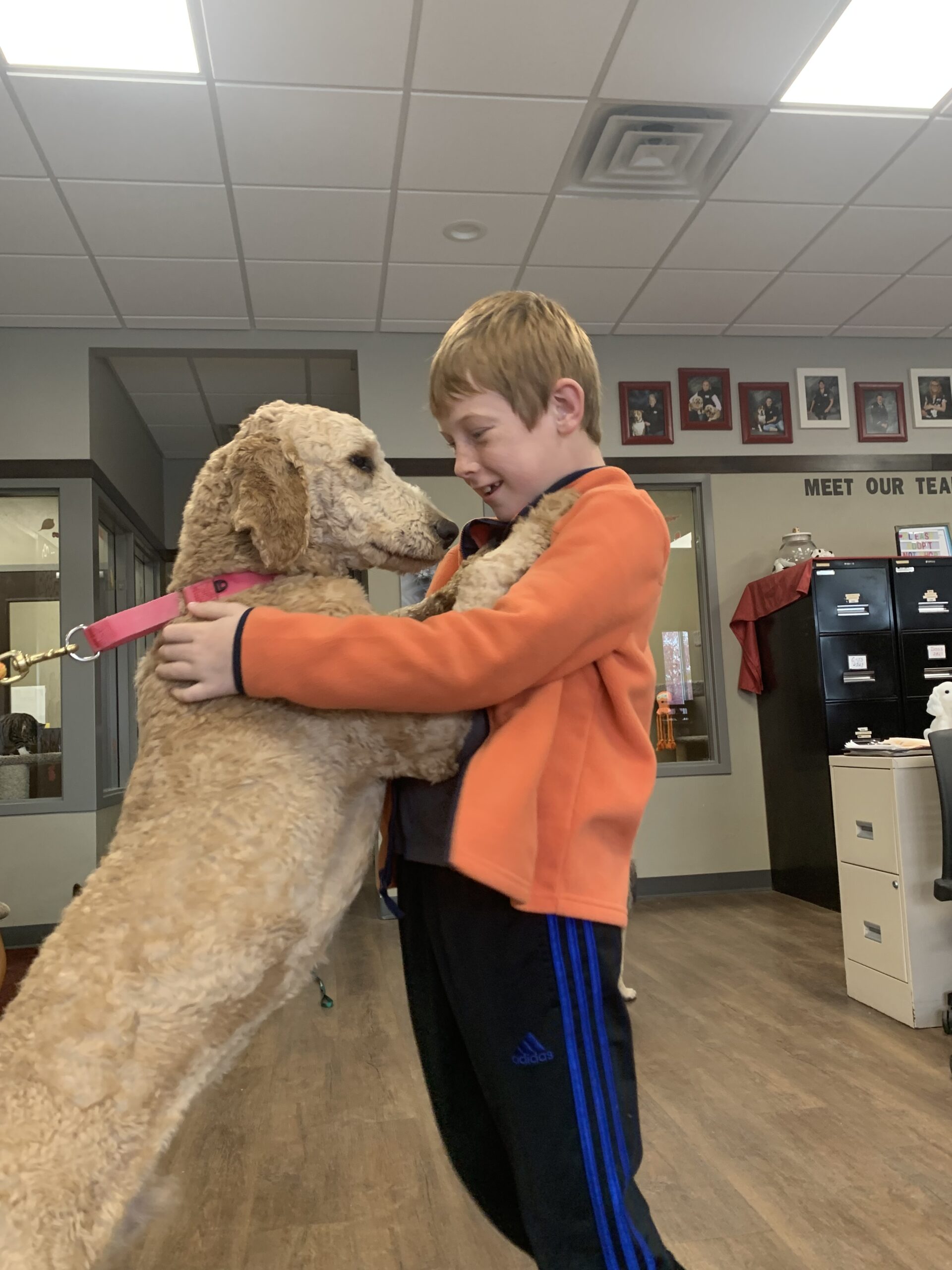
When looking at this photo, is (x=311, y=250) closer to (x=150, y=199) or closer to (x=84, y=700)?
(x=150, y=199)

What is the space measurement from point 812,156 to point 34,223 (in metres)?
3.32

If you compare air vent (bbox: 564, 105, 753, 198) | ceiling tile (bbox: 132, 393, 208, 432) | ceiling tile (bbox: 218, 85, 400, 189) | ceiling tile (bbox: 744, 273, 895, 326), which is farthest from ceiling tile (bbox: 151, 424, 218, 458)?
ceiling tile (bbox: 744, 273, 895, 326)

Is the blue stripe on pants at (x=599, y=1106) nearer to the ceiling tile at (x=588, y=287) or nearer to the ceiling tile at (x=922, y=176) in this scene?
the ceiling tile at (x=922, y=176)

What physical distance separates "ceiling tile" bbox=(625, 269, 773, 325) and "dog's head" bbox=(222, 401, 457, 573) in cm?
404

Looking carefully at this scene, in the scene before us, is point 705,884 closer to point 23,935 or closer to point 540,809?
point 23,935

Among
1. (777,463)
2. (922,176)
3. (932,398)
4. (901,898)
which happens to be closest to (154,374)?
(777,463)

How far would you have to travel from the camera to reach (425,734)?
945 millimetres

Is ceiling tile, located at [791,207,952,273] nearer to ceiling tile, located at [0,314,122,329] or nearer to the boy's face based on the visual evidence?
ceiling tile, located at [0,314,122,329]

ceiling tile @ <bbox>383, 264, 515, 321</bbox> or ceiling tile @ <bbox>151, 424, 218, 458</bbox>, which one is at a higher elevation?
ceiling tile @ <bbox>383, 264, 515, 321</bbox>

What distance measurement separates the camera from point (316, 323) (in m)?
Answer: 5.12

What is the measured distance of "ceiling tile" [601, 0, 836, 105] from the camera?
9.58ft

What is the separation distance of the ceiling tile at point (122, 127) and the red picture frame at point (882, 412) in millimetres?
3986

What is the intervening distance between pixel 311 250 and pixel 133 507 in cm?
251

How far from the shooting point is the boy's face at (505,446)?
103 cm
